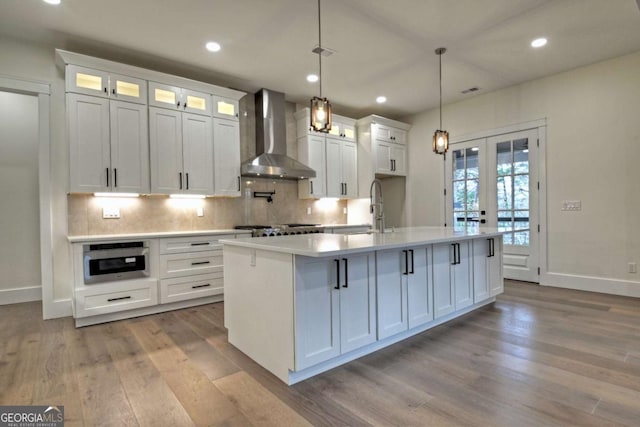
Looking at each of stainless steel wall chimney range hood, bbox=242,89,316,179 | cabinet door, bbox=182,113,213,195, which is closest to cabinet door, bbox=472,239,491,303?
stainless steel wall chimney range hood, bbox=242,89,316,179

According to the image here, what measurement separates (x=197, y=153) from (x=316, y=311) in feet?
9.81

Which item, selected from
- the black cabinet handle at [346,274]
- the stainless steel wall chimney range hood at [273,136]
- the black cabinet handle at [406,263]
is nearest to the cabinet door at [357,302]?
the black cabinet handle at [346,274]

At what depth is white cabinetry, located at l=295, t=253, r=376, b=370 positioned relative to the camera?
2059 mm

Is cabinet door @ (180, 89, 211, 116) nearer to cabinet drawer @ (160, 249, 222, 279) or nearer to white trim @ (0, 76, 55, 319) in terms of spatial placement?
white trim @ (0, 76, 55, 319)

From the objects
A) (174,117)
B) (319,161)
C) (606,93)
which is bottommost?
(319,161)

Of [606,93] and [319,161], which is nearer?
[606,93]

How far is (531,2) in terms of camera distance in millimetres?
2979

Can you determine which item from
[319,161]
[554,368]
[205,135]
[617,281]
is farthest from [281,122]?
[617,281]

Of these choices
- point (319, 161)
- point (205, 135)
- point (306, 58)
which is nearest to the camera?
point (306, 58)

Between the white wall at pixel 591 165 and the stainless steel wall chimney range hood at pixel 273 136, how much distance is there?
11.1ft

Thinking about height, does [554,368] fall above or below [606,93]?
below

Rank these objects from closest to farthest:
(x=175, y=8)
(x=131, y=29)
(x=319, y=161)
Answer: (x=175, y=8) < (x=131, y=29) < (x=319, y=161)

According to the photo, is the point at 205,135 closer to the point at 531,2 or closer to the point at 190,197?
the point at 190,197

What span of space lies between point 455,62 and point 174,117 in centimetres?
365
